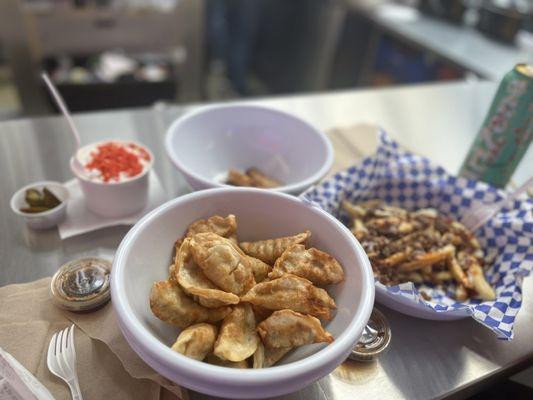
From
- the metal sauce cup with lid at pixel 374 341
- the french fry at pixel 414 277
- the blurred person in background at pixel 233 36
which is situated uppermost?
the french fry at pixel 414 277

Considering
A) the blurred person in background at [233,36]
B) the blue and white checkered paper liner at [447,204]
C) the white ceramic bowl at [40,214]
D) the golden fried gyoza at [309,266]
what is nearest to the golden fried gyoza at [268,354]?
the golden fried gyoza at [309,266]

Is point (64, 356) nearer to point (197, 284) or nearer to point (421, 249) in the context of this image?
point (197, 284)

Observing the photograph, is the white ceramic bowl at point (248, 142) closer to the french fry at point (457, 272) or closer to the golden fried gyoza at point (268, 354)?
the french fry at point (457, 272)

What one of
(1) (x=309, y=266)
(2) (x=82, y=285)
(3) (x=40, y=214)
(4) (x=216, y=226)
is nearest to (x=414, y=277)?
(1) (x=309, y=266)

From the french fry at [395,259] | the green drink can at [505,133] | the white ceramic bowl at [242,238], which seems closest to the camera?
the white ceramic bowl at [242,238]

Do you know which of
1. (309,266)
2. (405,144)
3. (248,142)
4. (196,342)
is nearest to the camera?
(196,342)

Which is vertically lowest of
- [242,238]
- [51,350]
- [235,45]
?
[235,45]

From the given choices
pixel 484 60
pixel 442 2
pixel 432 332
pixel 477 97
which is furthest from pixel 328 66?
pixel 432 332

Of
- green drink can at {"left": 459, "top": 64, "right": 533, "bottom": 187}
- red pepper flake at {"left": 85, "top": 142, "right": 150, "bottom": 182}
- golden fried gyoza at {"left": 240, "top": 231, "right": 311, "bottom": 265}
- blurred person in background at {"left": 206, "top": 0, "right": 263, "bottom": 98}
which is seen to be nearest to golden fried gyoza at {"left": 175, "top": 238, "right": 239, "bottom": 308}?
golden fried gyoza at {"left": 240, "top": 231, "right": 311, "bottom": 265}
